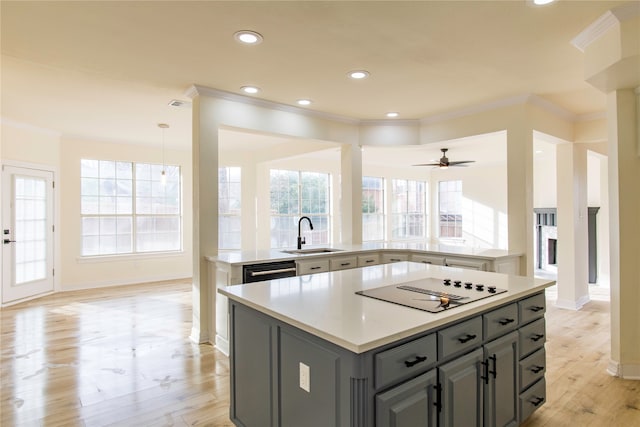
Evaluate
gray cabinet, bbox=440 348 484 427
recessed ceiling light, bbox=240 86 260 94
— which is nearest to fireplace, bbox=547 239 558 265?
recessed ceiling light, bbox=240 86 260 94

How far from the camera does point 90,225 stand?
6.40m

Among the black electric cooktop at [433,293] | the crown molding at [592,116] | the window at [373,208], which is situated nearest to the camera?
the black electric cooktop at [433,293]

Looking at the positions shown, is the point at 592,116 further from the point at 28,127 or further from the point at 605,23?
the point at 28,127

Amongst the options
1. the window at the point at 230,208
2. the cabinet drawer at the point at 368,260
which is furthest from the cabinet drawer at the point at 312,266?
the window at the point at 230,208

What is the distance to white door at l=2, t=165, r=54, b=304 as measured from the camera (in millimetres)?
5125

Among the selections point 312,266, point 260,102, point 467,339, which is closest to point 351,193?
point 312,266

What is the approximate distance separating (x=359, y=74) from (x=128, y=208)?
5.34m

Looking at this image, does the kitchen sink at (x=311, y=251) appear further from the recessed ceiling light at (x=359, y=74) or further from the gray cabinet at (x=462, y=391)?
Answer: the gray cabinet at (x=462, y=391)

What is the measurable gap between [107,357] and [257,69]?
2928 mm

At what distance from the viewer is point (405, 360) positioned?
4.79 ft

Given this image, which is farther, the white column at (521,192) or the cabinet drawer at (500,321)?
the white column at (521,192)

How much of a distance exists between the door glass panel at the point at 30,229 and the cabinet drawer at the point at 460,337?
242 inches

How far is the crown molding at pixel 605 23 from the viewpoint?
2.23 m

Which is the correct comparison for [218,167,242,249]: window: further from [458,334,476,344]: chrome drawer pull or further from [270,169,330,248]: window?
[458,334,476,344]: chrome drawer pull
